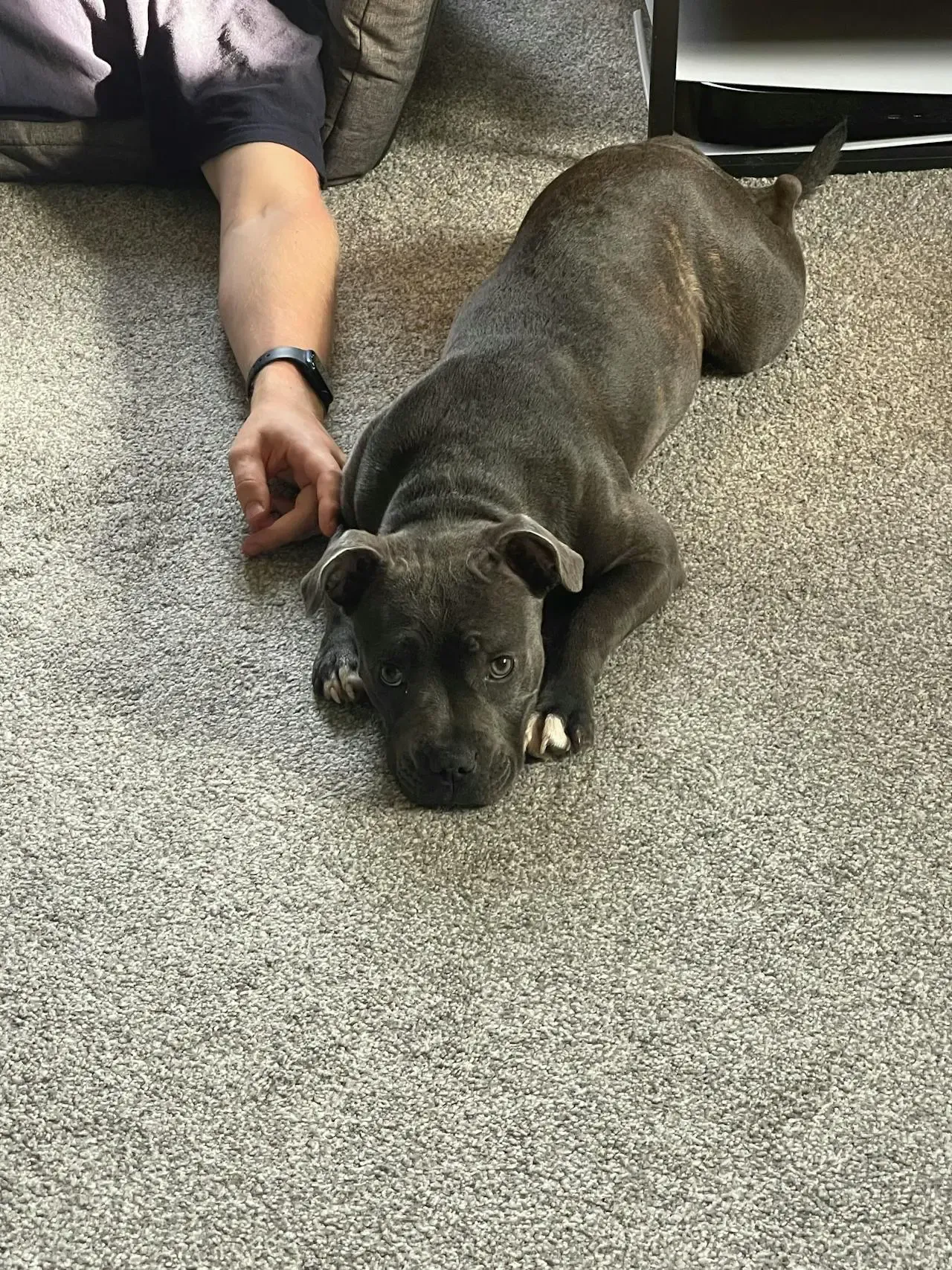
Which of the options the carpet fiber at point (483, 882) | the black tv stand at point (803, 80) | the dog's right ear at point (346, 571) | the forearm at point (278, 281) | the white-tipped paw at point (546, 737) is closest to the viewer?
the carpet fiber at point (483, 882)

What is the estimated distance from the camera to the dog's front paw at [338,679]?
7.87 ft

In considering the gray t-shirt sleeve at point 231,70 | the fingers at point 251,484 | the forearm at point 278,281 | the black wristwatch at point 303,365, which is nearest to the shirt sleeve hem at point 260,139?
the gray t-shirt sleeve at point 231,70

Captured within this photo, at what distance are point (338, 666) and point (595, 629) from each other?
0.45m

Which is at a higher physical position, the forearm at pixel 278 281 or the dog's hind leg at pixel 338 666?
the forearm at pixel 278 281

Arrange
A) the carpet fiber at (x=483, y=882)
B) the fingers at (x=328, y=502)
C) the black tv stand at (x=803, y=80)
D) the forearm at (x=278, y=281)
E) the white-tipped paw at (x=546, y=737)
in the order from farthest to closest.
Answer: the black tv stand at (x=803, y=80) < the forearm at (x=278, y=281) < the fingers at (x=328, y=502) < the white-tipped paw at (x=546, y=737) < the carpet fiber at (x=483, y=882)

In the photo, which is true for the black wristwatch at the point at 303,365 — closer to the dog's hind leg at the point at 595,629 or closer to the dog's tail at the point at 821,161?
the dog's hind leg at the point at 595,629

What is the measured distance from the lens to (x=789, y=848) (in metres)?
2.20

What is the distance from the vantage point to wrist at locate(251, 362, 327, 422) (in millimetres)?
2893

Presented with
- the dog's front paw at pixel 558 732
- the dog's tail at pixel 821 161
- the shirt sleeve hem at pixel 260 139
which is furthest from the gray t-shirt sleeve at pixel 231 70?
the dog's front paw at pixel 558 732

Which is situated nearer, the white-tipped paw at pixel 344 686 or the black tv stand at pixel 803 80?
the white-tipped paw at pixel 344 686

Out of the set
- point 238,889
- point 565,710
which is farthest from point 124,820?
point 565,710

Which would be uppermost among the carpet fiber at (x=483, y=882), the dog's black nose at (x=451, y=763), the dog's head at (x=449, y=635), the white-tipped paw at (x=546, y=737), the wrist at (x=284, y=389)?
the dog's head at (x=449, y=635)

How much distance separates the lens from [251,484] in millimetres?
2721

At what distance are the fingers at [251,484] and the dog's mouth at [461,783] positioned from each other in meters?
0.75
